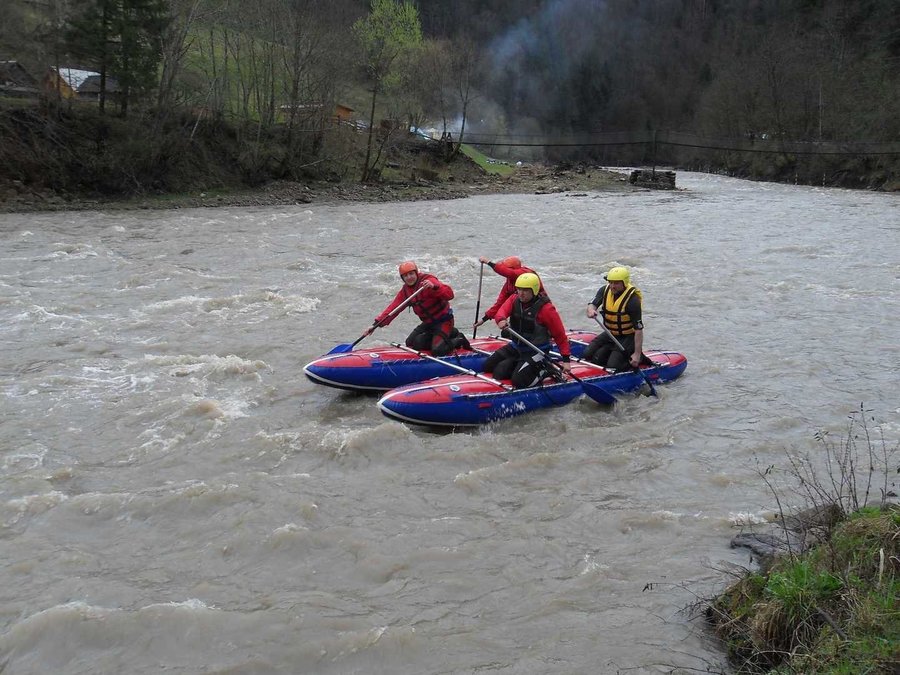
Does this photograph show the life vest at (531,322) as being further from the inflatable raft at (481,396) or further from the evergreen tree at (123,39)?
the evergreen tree at (123,39)

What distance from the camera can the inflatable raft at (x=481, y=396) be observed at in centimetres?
859

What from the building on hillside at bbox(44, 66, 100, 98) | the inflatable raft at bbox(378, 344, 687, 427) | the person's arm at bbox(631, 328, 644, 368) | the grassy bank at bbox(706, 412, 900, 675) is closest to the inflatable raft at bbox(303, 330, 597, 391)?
the inflatable raft at bbox(378, 344, 687, 427)

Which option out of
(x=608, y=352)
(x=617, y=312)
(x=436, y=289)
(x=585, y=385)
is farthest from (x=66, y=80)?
(x=585, y=385)

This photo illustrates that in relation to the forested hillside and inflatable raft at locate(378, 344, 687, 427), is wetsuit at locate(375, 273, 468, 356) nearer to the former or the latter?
inflatable raft at locate(378, 344, 687, 427)

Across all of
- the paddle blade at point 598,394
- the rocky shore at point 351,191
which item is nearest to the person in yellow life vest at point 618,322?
the paddle blade at point 598,394

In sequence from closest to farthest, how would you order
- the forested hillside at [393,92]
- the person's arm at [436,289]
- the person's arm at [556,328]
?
the person's arm at [556,328] → the person's arm at [436,289] → the forested hillside at [393,92]

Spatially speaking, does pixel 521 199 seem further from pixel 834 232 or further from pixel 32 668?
pixel 32 668

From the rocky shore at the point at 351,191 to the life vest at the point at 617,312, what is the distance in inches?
792

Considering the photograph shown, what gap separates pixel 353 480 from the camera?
7543 millimetres

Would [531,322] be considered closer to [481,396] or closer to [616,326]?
[481,396]

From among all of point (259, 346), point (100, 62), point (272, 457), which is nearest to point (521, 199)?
point (100, 62)

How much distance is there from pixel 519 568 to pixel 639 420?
3691mm

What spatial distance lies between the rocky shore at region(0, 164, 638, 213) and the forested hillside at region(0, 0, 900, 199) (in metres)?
0.93

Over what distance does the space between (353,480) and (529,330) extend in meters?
2.79
